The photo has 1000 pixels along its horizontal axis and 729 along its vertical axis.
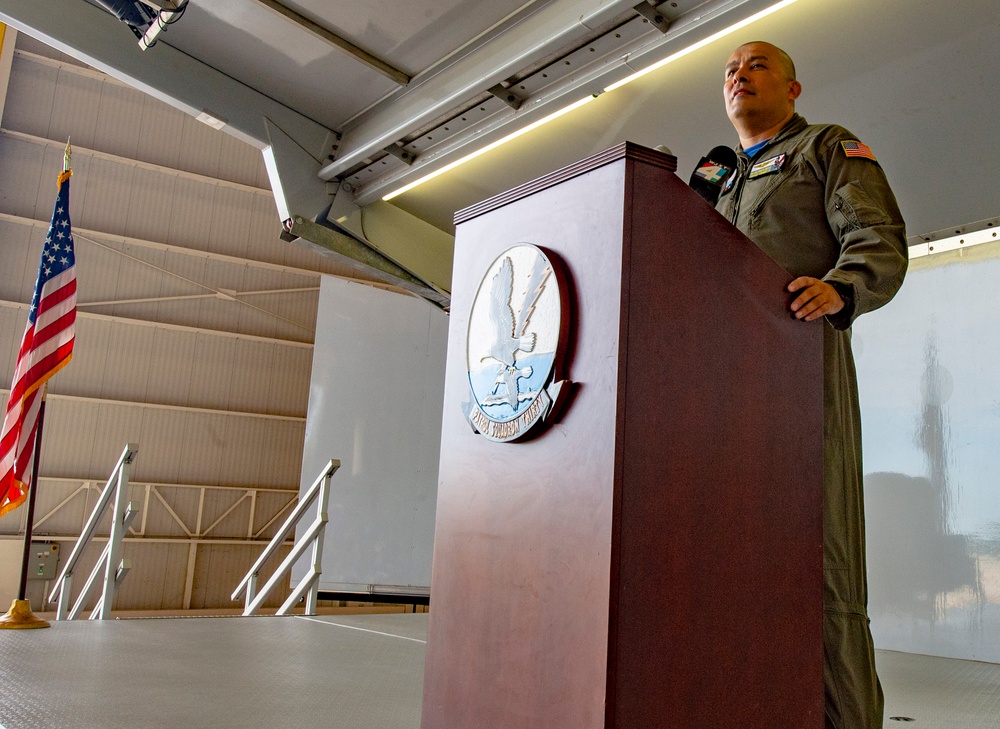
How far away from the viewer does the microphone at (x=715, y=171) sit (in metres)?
1.12

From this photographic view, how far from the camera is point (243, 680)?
2158 millimetres

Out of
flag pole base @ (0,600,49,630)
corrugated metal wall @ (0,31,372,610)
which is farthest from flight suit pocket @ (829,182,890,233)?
corrugated metal wall @ (0,31,372,610)

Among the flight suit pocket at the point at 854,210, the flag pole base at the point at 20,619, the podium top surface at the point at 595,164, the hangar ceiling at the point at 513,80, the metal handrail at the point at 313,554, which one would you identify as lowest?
the flag pole base at the point at 20,619

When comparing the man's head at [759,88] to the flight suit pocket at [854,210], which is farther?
the man's head at [759,88]

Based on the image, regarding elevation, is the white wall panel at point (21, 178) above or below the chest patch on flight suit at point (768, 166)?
above

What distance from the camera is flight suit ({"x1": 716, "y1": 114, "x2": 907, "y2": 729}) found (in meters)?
1.00

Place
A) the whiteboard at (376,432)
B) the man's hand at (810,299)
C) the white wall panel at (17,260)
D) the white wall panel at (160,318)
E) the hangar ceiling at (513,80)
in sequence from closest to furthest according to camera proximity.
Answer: the man's hand at (810,299) → the hangar ceiling at (513,80) → the whiteboard at (376,432) → the white wall panel at (17,260) → the white wall panel at (160,318)

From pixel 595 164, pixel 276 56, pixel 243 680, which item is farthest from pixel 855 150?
pixel 276 56

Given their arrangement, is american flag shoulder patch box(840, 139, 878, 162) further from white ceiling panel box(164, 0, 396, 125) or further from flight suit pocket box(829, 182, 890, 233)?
white ceiling panel box(164, 0, 396, 125)

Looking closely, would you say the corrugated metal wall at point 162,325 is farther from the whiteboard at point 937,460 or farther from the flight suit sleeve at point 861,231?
the flight suit sleeve at point 861,231

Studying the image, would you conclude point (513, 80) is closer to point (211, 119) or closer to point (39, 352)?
point (211, 119)

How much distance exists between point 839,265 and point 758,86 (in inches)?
16.1

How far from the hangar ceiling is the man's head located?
75cm

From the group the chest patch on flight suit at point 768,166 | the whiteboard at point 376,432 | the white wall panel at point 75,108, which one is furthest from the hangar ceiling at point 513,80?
the white wall panel at point 75,108
